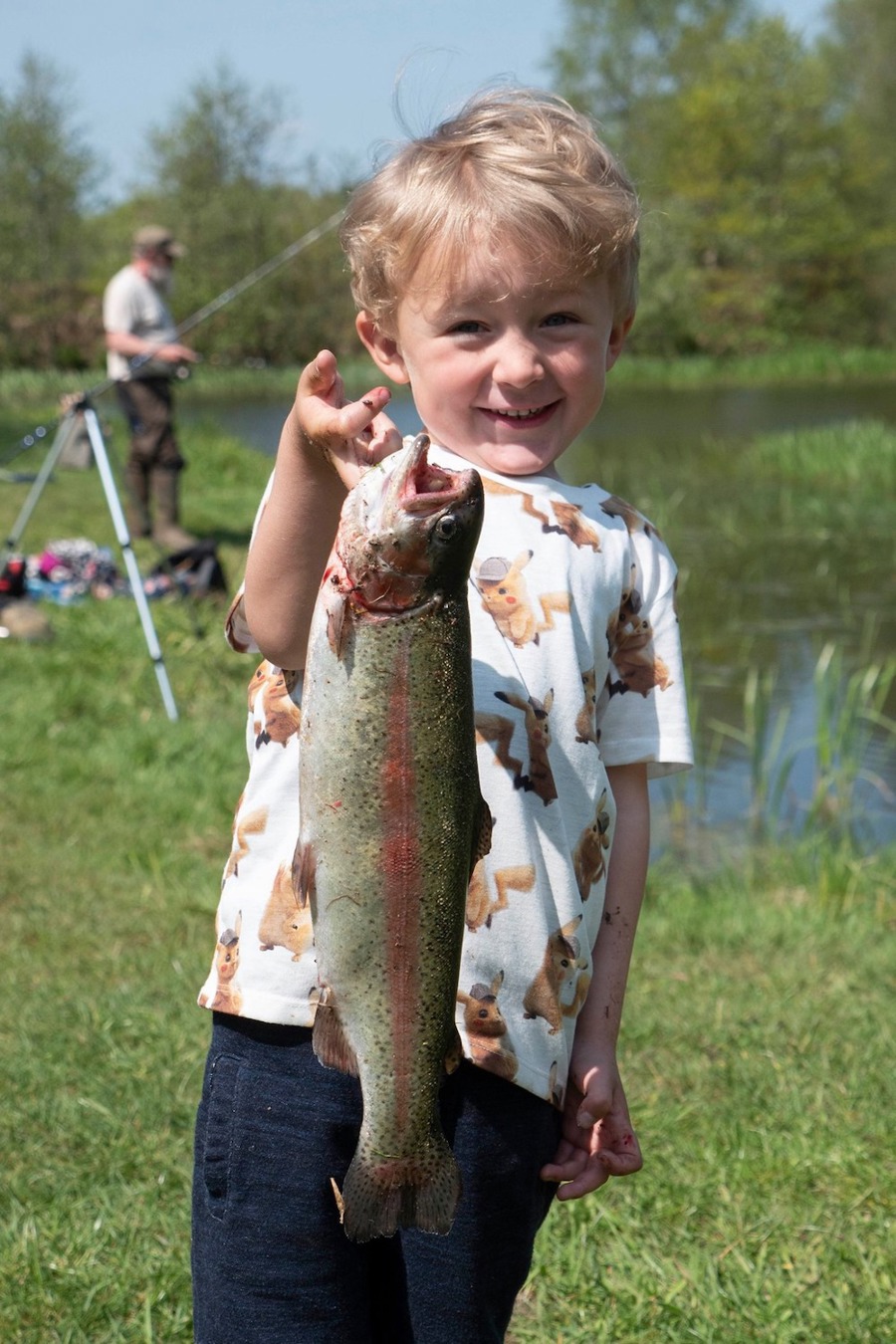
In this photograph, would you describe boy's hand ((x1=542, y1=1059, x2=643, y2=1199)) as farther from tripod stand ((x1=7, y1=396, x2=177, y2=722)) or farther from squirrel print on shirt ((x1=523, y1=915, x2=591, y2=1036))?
tripod stand ((x1=7, y1=396, x2=177, y2=722))

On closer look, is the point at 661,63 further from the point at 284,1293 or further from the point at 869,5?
the point at 284,1293

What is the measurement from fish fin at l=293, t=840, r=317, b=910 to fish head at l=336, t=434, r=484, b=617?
34cm

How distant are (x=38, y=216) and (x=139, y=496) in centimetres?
3870

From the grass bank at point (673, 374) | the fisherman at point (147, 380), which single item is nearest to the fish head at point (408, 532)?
the fisherman at point (147, 380)

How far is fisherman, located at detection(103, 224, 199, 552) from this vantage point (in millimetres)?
12180

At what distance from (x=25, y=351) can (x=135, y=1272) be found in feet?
148

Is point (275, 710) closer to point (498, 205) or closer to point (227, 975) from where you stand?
point (227, 975)

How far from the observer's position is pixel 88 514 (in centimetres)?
1407

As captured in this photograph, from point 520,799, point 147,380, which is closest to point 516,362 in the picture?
point 520,799

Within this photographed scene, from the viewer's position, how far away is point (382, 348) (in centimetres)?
241

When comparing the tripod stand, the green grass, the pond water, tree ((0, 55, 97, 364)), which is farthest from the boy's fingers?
tree ((0, 55, 97, 364))

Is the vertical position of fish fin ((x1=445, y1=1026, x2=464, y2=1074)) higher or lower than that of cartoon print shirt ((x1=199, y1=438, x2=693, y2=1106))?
lower

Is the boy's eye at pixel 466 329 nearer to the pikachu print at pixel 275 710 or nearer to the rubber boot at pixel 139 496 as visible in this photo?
the pikachu print at pixel 275 710

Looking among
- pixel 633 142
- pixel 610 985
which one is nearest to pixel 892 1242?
pixel 610 985
